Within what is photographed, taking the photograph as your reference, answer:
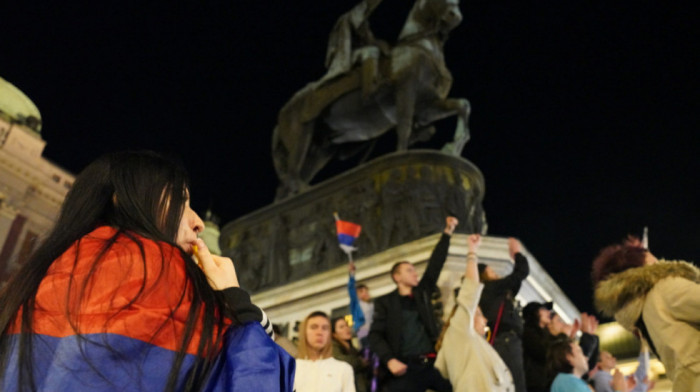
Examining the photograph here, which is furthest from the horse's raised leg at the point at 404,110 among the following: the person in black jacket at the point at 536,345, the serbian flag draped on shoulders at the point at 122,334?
the serbian flag draped on shoulders at the point at 122,334

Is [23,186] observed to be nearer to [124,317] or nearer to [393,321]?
[393,321]

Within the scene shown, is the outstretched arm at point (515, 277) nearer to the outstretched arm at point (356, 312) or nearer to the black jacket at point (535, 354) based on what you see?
the black jacket at point (535, 354)

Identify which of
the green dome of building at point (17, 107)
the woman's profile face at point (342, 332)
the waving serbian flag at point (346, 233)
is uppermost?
the green dome of building at point (17, 107)

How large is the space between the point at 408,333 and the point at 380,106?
30.0 ft

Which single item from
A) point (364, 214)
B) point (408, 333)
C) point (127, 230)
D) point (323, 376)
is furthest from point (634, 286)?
point (364, 214)

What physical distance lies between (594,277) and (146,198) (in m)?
3.61

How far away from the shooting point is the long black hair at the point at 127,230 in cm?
176

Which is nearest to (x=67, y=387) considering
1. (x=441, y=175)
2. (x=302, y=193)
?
(x=441, y=175)

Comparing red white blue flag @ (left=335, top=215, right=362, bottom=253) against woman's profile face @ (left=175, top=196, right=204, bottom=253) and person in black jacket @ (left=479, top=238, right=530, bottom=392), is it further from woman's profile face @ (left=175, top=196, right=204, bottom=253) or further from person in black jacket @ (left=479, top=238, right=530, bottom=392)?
woman's profile face @ (left=175, top=196, right=204, bottom=253)

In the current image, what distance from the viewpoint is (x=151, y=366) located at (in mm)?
1718

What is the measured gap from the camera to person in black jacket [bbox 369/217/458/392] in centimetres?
557

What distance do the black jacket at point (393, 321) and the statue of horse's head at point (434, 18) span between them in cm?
866

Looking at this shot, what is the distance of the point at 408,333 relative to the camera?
20.1ft

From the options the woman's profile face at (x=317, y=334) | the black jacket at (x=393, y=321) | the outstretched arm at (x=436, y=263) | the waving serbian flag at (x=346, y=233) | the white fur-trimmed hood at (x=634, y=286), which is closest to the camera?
the white fur-trimmed hood at (x=634, y=286)
